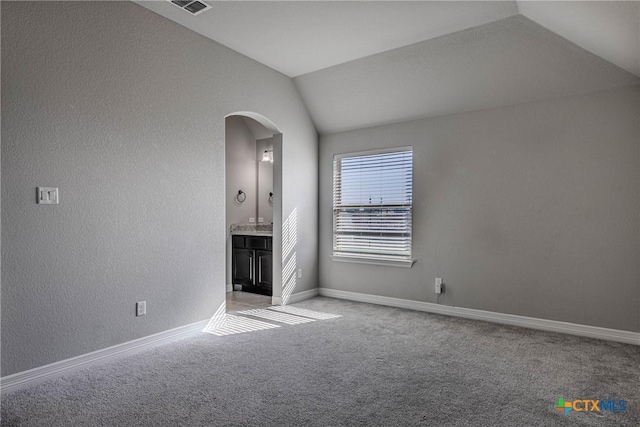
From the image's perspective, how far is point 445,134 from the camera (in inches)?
176

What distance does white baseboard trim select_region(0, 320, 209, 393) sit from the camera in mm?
2537

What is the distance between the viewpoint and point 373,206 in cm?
507

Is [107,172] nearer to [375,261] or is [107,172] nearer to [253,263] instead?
[253,263]

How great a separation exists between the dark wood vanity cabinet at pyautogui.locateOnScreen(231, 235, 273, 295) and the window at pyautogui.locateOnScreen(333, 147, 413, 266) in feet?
3.09

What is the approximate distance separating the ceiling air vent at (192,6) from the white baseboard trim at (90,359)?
2.84 m

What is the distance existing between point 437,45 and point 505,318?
2.88 meters

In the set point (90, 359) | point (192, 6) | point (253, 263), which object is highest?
point (192, 6)

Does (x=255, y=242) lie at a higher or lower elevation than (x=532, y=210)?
lower

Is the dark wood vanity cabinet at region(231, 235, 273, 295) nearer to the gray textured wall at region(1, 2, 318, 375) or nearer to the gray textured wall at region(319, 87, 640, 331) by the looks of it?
the gray textured wall at region(1, 2, 318, 375)

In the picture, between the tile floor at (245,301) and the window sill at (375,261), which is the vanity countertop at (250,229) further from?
the window sill at (375,261)

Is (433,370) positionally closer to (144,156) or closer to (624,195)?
(624,195)

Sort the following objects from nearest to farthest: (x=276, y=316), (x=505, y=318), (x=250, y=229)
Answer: (x=505, y=318)
(x=276, y=316)
(x=250, y=229)

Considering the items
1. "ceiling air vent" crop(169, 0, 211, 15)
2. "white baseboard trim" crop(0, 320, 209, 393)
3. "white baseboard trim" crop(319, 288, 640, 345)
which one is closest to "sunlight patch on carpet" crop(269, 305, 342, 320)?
"white baseboard trim" crop(319, 288, 640, 345)

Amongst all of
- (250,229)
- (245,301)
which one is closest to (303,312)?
(245,301)
